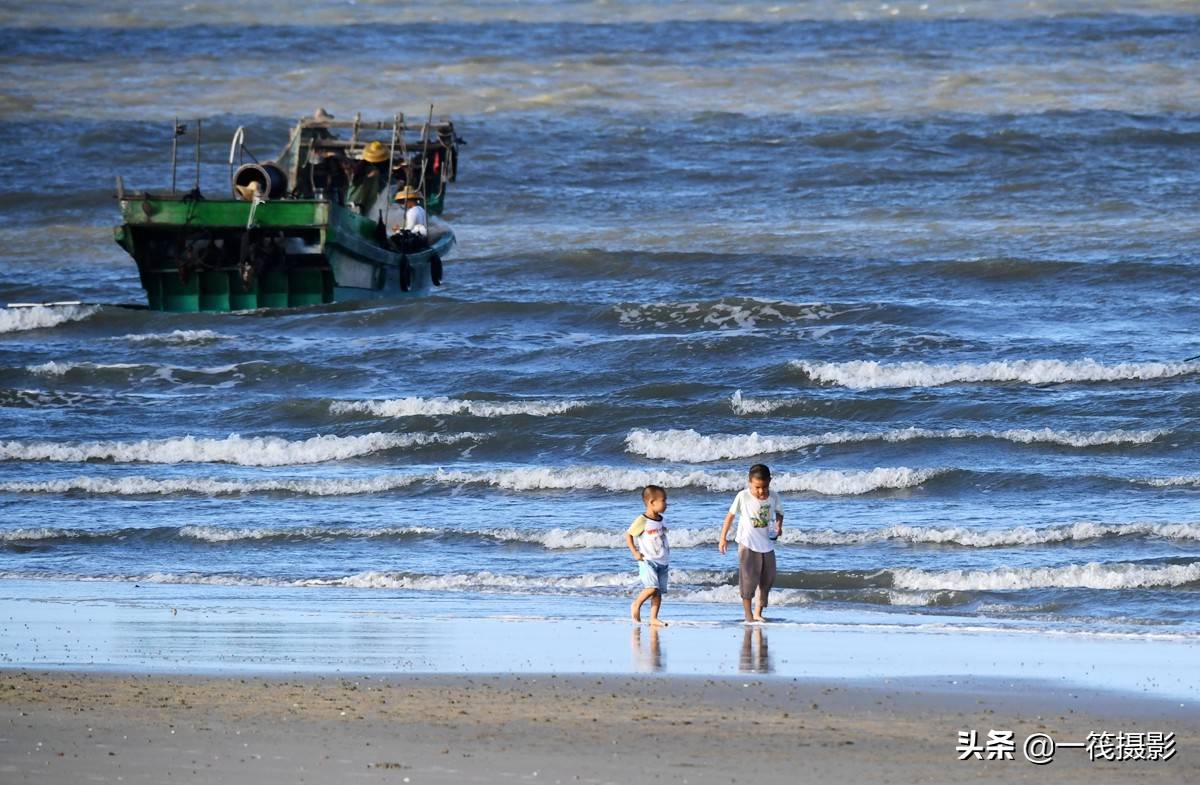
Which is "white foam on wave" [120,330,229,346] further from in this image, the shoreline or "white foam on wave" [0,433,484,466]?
the shoreline

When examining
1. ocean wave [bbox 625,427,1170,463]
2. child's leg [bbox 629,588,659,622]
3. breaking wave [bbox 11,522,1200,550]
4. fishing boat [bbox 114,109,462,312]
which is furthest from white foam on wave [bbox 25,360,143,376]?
child's leg [bbox 629,588,659,622]

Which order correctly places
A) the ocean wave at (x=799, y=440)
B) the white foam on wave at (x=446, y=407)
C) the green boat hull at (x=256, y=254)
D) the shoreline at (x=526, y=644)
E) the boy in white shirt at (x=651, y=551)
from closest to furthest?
the shoreline at (x=526, y=644), the boy in white shirt at (x=651, y=551), the ocean wave at (x=799, y=440), the white foam on wave at (x=446, y=407), the green boat hull at (x=256, y=254)

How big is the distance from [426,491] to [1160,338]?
9576mm

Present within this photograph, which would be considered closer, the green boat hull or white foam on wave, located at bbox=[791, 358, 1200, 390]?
white foam on wave, located at bbox=[791, 358, 1200, 390]

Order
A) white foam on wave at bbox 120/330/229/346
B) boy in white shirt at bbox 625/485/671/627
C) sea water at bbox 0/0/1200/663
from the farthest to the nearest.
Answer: white foam on wave at bbox 120/330/229/346 < sea water at bbox 0/0/1200/663 < boy in white shirt at bbox 625/485/671/627

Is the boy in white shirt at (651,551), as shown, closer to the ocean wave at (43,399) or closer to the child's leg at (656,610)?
the child's leg at (656,610)

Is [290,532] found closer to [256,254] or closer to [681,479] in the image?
[681,479]

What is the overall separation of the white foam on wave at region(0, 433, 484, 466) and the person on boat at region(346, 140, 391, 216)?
6.75 m

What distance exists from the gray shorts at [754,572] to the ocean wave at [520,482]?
171 inches

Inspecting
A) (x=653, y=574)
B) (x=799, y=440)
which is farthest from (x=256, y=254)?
(x=653, y=574)

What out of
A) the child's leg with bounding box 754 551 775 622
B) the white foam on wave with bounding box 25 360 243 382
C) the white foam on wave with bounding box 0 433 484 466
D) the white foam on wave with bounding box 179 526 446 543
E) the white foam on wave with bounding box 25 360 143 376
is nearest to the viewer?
the child's leg with bounding box 754 551 775 622

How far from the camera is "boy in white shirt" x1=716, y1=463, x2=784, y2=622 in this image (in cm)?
992

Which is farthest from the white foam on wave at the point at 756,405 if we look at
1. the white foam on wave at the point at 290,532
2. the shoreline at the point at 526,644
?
the shoreline at the point at 526,644

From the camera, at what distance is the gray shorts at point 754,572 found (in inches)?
391
